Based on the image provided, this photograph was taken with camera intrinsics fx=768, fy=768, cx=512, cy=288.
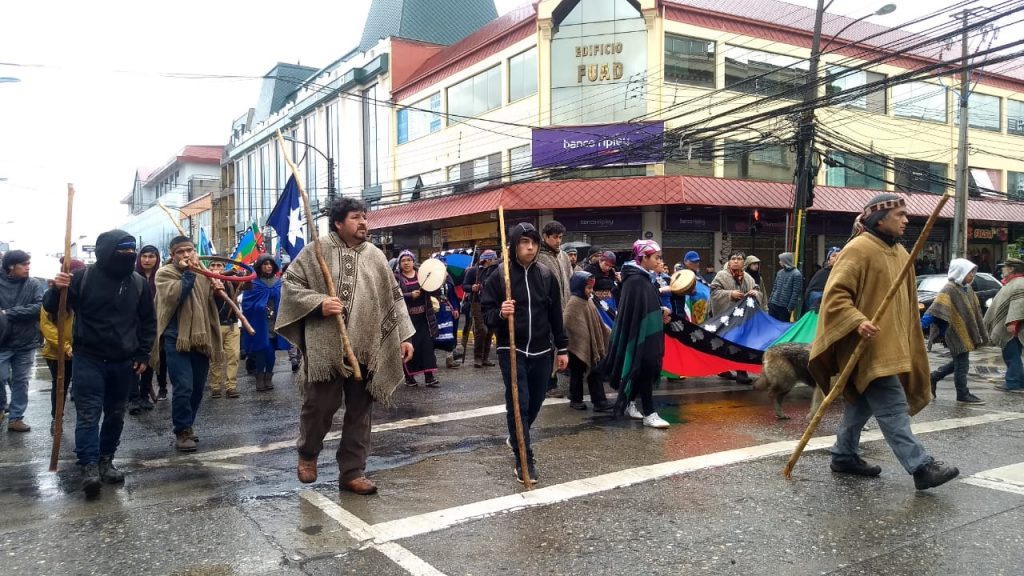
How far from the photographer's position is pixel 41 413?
8320mm

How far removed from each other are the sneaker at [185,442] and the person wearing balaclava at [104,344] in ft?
2.90

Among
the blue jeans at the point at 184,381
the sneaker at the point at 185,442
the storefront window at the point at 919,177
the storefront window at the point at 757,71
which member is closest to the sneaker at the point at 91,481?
the sneaker at the point at 185,442

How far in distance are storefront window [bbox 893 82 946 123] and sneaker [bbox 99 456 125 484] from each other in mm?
29386

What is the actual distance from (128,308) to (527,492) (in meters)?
3.03

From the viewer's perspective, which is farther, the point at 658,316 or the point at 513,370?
the point at 658,316

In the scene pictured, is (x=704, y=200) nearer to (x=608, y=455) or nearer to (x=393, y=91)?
(x=393, y=91)

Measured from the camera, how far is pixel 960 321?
8.32 metres

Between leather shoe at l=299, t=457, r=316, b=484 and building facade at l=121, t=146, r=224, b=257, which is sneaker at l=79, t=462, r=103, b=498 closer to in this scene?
leather shoe at l=299, t=457, r=316, b=484

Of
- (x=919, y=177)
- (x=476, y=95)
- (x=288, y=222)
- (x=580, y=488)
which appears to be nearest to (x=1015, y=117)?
(x=919, y=177)

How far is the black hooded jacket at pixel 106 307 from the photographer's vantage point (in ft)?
16.9

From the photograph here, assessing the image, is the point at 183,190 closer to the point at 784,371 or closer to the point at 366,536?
the point at 784,371

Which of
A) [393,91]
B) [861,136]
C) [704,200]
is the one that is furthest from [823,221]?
[393,91]

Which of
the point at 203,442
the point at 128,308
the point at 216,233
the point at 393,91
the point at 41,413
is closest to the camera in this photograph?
the point at 128,308

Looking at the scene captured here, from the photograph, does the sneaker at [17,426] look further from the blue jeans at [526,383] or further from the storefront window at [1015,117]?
the storefront window at [1015,117]
